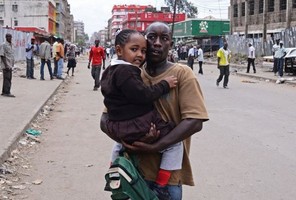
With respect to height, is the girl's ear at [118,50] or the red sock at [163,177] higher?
the girl's ear at [118,50]

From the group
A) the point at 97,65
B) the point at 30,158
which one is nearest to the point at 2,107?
the point at 30,158

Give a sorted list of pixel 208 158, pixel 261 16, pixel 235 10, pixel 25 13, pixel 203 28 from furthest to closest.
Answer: pixel 25 13 < pixel 203 28 < pixel 235 10 < pixel 261 16 < pixel 208 158

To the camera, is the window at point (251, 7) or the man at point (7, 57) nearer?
the man at point (7, 57)

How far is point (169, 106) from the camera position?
262cm

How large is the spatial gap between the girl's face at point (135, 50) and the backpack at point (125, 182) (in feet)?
1.81

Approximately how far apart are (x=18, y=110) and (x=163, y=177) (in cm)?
837

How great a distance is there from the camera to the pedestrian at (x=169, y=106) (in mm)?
2535

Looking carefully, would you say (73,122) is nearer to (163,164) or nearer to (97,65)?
(97,65)

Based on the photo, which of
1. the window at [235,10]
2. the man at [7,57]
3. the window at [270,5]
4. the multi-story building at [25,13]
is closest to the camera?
the man at [7,57]

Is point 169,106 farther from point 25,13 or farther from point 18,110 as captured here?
point 25,13

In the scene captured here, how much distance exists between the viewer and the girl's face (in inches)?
101

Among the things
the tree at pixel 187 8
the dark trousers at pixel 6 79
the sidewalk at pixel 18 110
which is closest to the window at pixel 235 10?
the sidewalk at pixel 18 110

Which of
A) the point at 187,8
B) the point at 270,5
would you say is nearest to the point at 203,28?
the point at 270,5

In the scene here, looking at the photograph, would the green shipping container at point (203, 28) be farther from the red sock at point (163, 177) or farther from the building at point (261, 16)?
the red sock at point (163, 177)
